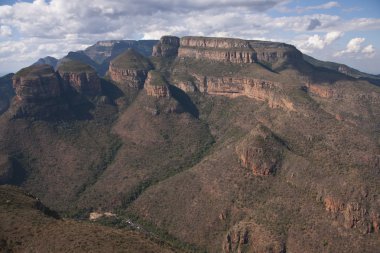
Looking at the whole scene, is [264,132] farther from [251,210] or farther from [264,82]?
[264,82]

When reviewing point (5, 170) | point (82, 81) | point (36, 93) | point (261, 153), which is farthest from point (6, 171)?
point (261, 153)

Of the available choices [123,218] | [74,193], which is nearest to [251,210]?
[123,218]

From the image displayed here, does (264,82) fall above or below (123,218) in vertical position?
above

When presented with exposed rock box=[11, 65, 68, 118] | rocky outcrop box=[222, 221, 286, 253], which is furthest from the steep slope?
exposed rock box=[11, 65, 68, 118]

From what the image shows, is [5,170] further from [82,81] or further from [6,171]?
[82,81]

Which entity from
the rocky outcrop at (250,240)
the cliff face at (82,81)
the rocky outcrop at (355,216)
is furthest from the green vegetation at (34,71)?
the rocky outcrop at (355,216)

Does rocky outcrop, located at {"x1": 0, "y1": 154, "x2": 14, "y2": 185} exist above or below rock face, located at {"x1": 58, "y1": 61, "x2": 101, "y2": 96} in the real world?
below

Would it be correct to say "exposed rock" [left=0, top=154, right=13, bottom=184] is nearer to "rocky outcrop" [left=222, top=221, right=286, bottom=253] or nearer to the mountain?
the mountain

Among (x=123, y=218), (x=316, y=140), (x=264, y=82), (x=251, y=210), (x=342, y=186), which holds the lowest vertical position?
(x=123, y=218)
